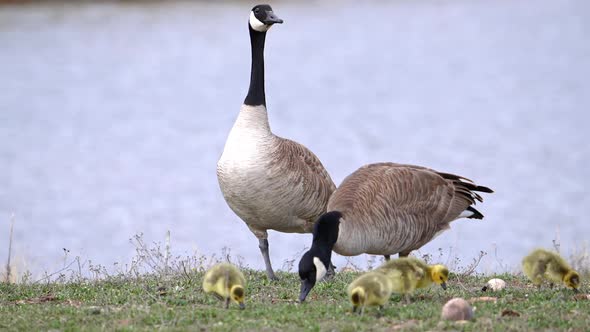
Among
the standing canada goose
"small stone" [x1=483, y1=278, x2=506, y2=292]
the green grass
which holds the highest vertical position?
the standing canada goose

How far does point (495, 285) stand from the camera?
338 inches

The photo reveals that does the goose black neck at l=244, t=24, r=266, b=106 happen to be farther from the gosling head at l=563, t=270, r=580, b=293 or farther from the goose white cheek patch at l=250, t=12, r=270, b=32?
the gosling head at l=563, t=270, r=580, b=293

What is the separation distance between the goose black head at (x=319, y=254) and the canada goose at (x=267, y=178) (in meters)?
1.42

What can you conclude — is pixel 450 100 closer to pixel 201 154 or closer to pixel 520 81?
pixel 520 81

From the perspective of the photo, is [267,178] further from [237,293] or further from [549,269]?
[549,269]

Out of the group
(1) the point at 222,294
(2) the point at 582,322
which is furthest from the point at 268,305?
(2) the point at 582,322

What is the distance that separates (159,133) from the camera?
3009cm

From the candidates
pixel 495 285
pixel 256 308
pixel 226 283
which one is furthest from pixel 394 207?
pixel 226 283

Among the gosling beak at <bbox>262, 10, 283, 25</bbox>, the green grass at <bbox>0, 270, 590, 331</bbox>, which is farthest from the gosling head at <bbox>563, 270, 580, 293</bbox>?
the gosling beak at <bbox>262, 10, 283, 25</bbox>

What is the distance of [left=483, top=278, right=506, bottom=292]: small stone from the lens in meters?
8.54

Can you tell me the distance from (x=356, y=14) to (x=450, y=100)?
72.3 feet

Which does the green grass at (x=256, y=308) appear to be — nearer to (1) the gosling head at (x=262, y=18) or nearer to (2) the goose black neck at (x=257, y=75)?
(2) the goose black neck at (x=257, y=75)

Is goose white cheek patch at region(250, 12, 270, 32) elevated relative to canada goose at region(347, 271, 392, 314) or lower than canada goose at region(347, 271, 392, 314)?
elevated

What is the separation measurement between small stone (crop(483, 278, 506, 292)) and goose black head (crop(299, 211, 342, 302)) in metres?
1.54
